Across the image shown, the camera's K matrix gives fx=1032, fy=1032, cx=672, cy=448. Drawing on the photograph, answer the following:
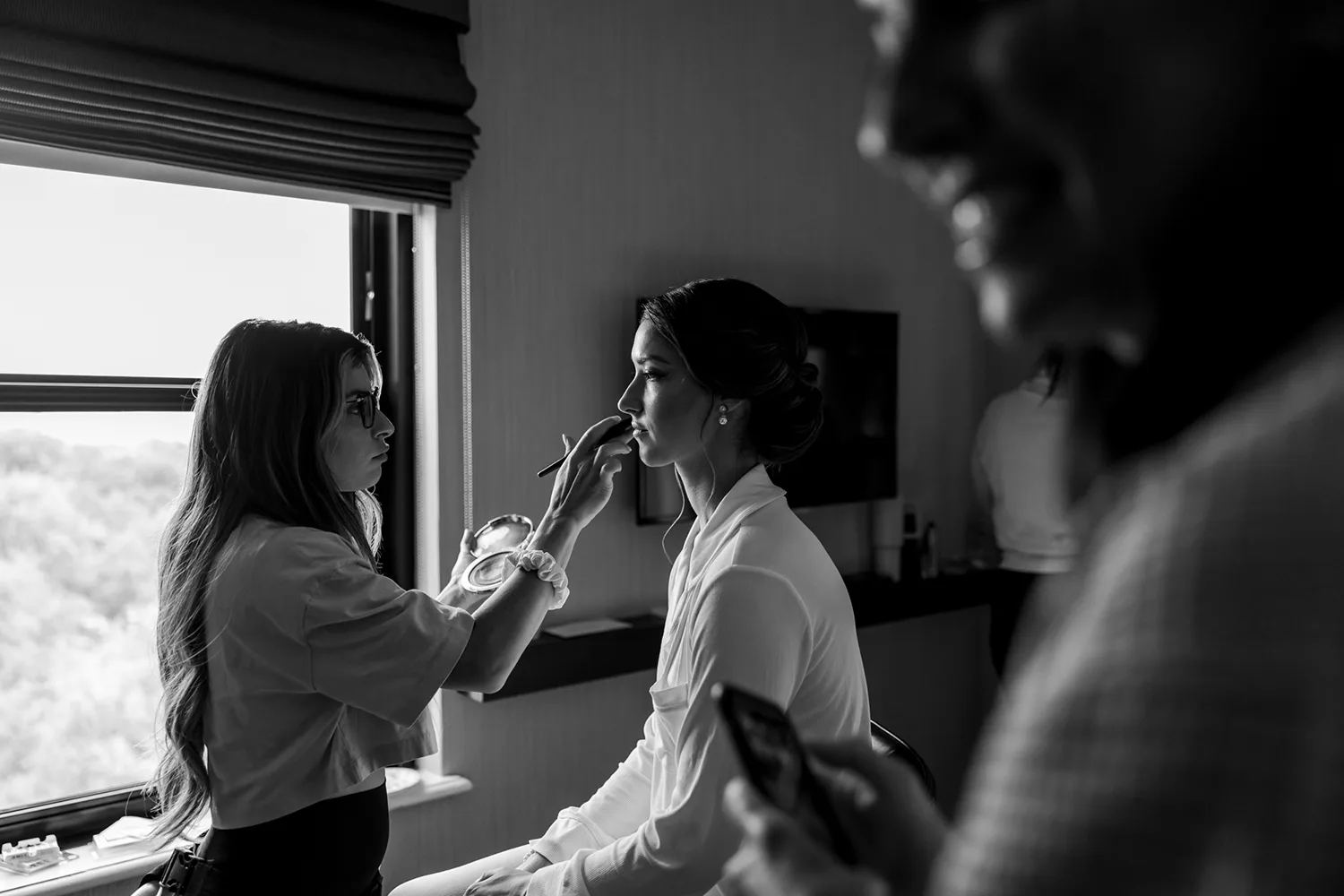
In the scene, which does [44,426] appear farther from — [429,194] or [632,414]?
[632,414]

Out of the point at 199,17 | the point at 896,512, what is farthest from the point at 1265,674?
the point at 896,512

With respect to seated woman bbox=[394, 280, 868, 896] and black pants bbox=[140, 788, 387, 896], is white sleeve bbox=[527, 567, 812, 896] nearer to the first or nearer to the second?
seated woman bbox=[394, 280, 868, 896]

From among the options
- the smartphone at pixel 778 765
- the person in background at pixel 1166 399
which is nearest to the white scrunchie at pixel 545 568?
the smartphone at pixel 778 765

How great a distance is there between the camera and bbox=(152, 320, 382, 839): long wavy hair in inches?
59.0

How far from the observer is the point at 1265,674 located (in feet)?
0.83

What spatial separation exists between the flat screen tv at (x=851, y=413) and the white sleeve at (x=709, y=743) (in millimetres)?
1719

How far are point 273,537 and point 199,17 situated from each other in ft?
3.66

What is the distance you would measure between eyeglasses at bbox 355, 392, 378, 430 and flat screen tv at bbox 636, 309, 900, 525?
159 cm

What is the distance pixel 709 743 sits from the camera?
127cm

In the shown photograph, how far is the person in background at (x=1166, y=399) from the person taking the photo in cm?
25

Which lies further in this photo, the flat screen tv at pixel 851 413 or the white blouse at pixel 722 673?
the flat screen tv at pixel 851 413

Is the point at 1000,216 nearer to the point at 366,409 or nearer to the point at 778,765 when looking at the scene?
the point at 778,765

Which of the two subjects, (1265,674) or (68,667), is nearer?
(1265,674)

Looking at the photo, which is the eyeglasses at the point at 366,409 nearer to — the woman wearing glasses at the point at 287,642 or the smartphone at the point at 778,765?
the woman wearing glasses at the point at 287,642
